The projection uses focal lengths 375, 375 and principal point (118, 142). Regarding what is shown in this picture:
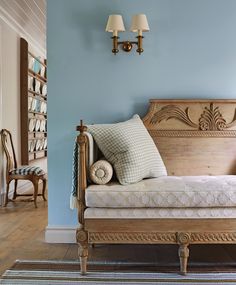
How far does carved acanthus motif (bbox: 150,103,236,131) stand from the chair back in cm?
247

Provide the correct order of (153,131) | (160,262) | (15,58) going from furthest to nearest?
1. (15,58)
2. (153,131)
3. (160,262)

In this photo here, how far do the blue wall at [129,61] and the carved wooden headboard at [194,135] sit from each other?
0.42ft

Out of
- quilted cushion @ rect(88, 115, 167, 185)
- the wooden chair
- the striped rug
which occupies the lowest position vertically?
the striped rug

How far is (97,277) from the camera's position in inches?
87.6

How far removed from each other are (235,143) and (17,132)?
3.48 m

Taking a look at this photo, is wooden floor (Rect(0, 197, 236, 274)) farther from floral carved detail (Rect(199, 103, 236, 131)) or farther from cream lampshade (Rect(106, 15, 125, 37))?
cream lampshade (Rect(106, 15, 125, 37))

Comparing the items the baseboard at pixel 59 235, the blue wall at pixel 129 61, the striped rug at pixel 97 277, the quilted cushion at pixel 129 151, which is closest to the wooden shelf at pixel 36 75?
the blue wall at pixel 129 61

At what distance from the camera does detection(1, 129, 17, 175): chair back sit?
4703 millimetres

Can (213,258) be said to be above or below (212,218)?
below

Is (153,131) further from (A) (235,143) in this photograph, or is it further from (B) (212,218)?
(B) (212,218)

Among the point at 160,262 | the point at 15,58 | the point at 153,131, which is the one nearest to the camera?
the point at 160,262

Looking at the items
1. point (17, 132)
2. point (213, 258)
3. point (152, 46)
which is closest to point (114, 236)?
point (213, 258)

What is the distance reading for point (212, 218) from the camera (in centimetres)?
225

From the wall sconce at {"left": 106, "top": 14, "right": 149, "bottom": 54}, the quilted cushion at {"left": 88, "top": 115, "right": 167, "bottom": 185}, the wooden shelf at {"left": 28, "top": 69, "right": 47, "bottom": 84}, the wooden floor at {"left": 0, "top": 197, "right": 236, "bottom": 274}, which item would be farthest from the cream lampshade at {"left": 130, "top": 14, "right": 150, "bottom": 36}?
the wooden shelf at {"left": 28, "top": 69, "right": 47, "bottom": 84}
